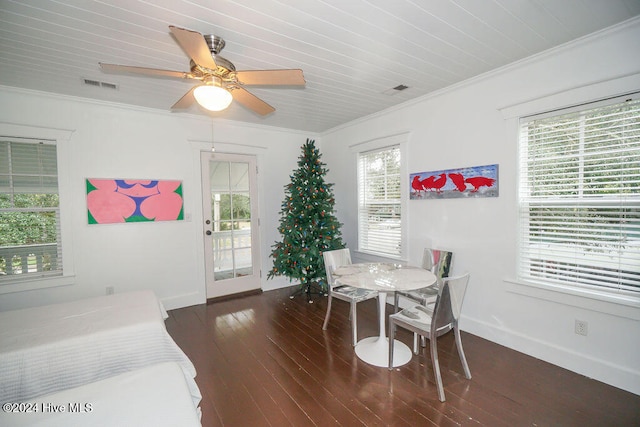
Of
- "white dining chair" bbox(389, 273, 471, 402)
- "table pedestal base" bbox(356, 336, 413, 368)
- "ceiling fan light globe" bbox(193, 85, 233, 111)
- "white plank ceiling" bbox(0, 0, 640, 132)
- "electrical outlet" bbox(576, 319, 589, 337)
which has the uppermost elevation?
"white plank ceiling" bbox(0, 0, 640, 132)

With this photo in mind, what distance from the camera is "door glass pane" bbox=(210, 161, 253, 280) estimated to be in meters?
4.20

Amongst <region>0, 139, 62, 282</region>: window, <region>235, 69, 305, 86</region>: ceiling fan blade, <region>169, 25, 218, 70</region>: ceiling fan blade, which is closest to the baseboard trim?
<region>235, 69, 305, 86</region>: ceiling fan blade

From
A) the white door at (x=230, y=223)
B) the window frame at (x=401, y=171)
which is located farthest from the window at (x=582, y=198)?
the white door at (x=230, y=223)

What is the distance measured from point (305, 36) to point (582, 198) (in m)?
2.60

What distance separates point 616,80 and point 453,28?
1303 millimetres

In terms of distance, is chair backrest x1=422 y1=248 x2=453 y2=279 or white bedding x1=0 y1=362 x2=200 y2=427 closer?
white bedding x1=0 y1=362 x2=200 y2=427

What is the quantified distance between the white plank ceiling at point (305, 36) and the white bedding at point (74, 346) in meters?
2.07

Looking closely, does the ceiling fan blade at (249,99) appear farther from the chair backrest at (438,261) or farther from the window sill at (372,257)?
the window sill at (372,257)

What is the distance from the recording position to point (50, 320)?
2.02 meters

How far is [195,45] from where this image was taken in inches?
61.3

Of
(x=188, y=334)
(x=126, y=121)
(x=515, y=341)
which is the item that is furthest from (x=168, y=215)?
(x=515, y=341)

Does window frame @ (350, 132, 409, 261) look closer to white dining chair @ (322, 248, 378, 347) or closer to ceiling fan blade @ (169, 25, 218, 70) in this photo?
white dining chair @ (322, 248, 378, 347)

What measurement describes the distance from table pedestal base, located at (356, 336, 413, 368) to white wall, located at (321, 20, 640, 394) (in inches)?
36.5

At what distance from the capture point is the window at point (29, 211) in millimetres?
2949
